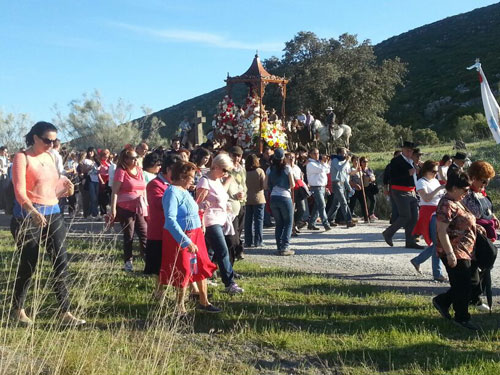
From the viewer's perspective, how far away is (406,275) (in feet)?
27.9

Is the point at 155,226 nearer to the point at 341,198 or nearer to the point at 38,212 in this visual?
the point at 38,212

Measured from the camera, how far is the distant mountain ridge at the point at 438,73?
178 ft

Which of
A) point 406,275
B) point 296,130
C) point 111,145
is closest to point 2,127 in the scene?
point 111,145

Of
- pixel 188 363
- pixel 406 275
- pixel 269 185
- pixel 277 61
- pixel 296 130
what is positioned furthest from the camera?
pixel 277 61

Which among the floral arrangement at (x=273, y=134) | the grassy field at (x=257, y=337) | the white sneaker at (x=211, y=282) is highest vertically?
the floral arrangement at (x=273, y=134)

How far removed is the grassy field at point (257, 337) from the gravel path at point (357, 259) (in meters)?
1.04

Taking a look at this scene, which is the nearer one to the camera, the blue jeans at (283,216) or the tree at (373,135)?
the blue jeans at (283,216)

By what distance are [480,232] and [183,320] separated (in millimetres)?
3032

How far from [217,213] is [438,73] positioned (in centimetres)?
6525

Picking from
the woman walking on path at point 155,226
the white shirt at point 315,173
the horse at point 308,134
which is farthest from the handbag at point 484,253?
the horse at point 308,134

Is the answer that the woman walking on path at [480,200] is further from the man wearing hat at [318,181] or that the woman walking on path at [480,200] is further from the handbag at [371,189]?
the handbag at [371,189]

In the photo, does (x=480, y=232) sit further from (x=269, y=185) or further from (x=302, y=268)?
(x=269, y=185)

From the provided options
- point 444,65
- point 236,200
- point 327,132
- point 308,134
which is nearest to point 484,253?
point 236,200

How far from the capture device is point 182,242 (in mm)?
A: 5812
